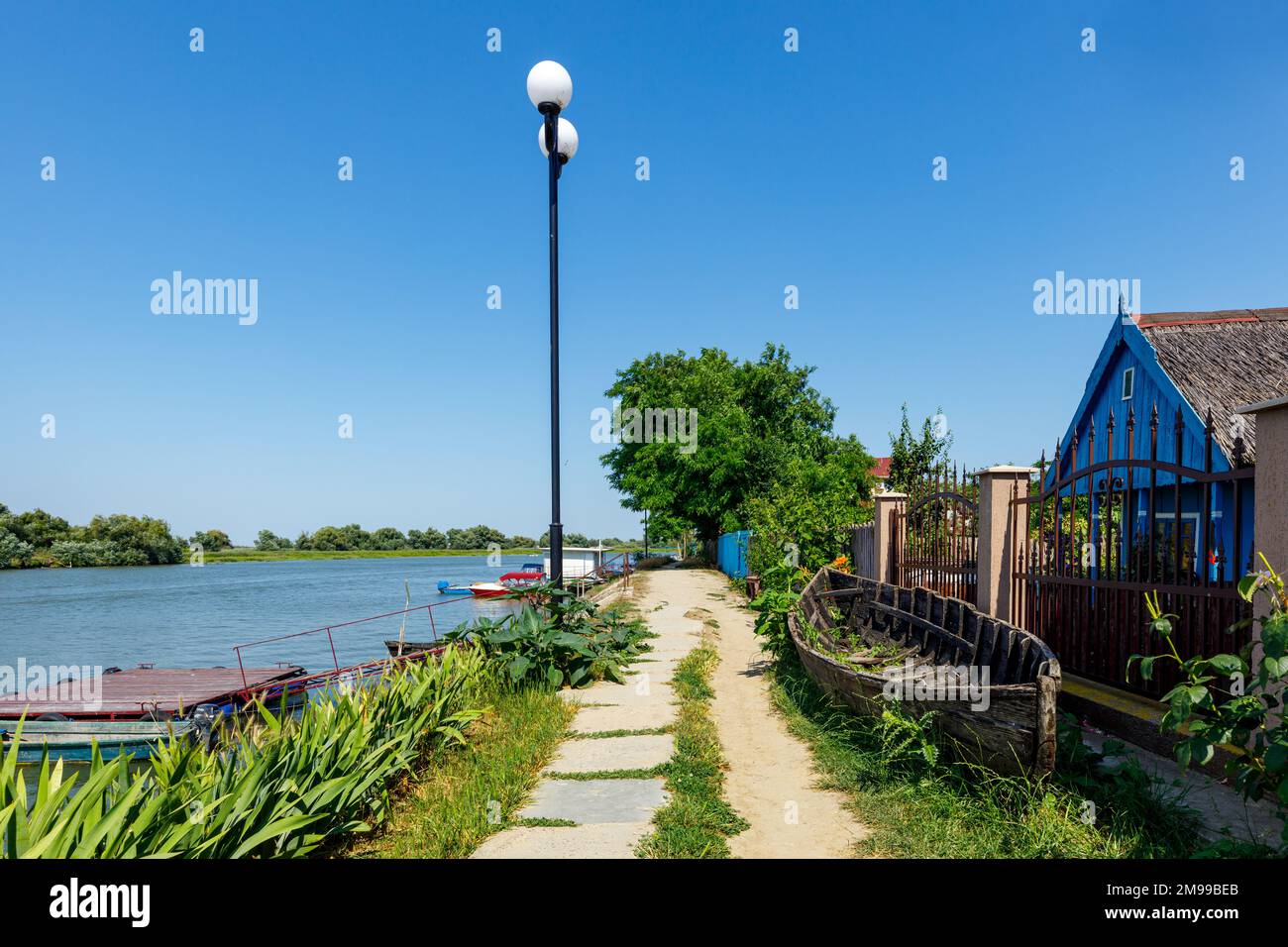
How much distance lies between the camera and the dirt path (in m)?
4.05

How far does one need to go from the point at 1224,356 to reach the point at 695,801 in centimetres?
1023

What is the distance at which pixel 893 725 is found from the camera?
4.92m

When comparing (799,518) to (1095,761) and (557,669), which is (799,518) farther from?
(1095,761)

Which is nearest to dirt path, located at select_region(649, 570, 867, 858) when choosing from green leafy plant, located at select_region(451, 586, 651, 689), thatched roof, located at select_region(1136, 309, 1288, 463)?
green leafy plant, located at select_region(451, 586, 651, 689)

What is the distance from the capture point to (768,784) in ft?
17.0

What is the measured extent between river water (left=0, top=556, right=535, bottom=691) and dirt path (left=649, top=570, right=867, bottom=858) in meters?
7.95

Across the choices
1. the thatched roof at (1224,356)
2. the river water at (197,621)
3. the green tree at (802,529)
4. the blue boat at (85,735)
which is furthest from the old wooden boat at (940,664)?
the blue boat at (85,735)

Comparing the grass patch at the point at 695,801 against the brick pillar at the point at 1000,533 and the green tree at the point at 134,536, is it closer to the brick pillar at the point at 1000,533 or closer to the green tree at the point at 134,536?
the brick pillar at the point at 1000,533

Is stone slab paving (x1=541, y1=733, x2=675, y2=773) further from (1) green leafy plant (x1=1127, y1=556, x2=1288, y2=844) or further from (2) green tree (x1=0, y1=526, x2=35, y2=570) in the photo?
(2) green tree (x1=0, y1=526, x2=35, y2=570)

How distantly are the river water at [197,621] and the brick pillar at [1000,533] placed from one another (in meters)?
10.3

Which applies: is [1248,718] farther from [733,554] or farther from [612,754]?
[733,554]

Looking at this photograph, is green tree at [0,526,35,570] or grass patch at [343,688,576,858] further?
green tree at [0,526,35,570]
